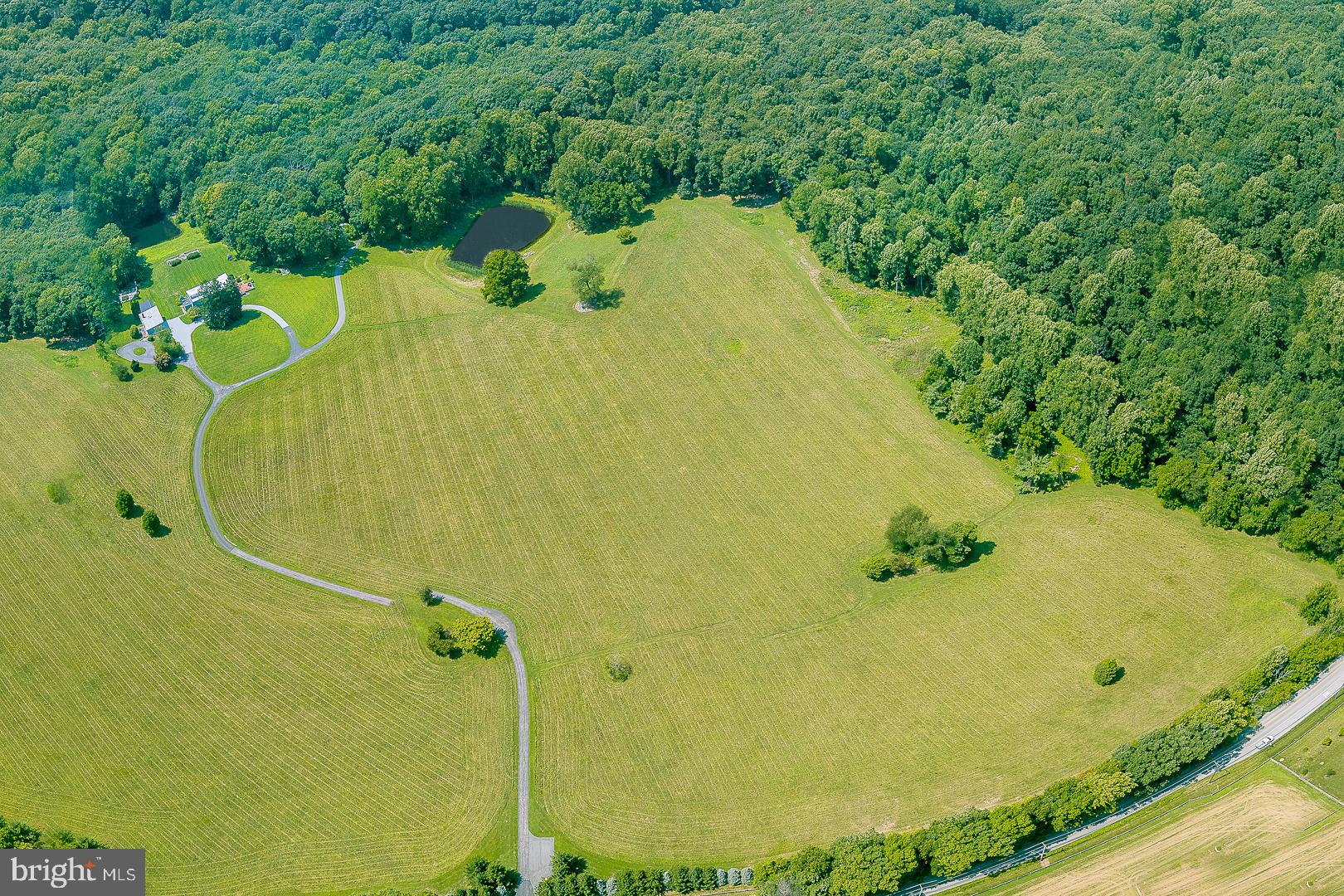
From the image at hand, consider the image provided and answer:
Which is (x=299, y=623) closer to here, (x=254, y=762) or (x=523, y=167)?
(x=254, y=762)

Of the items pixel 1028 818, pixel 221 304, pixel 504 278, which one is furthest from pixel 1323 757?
pixel 221 304

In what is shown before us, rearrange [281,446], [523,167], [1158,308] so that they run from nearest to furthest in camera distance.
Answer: [1158,308]
[281,446]
[523,167]

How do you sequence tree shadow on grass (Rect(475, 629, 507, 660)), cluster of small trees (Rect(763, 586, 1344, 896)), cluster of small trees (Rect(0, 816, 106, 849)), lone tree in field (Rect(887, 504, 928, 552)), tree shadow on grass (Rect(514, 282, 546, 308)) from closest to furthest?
1. cluster of small trees (Rect(763, 586, 1344, 896))
2. cluster of small trees (Rect(0, 816, 106, 849))
3. tree shadow on grass (Rect(475, 629, 507, 660))
4. lone tree in field (Rect(887, 504, 928, 552))
5. tree shadow on grass (Rect(514, 282, 546, 308))

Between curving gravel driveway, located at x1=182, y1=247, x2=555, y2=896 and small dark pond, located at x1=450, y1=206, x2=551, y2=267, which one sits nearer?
→ curving gravel driveway, located at x1=182, y1=247, x2=555, y2=896

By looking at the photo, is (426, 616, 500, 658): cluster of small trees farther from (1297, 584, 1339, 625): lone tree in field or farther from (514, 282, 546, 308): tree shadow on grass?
(1297, 584, 1339, 625): lone tree in field

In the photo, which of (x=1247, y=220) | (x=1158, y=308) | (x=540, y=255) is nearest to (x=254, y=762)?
(x=540, y=255)

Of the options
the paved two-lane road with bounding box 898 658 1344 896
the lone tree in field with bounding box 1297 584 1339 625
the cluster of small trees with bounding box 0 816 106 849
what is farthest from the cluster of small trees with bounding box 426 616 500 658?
the lone tree in field with bounding box 1297 584 1339 625
